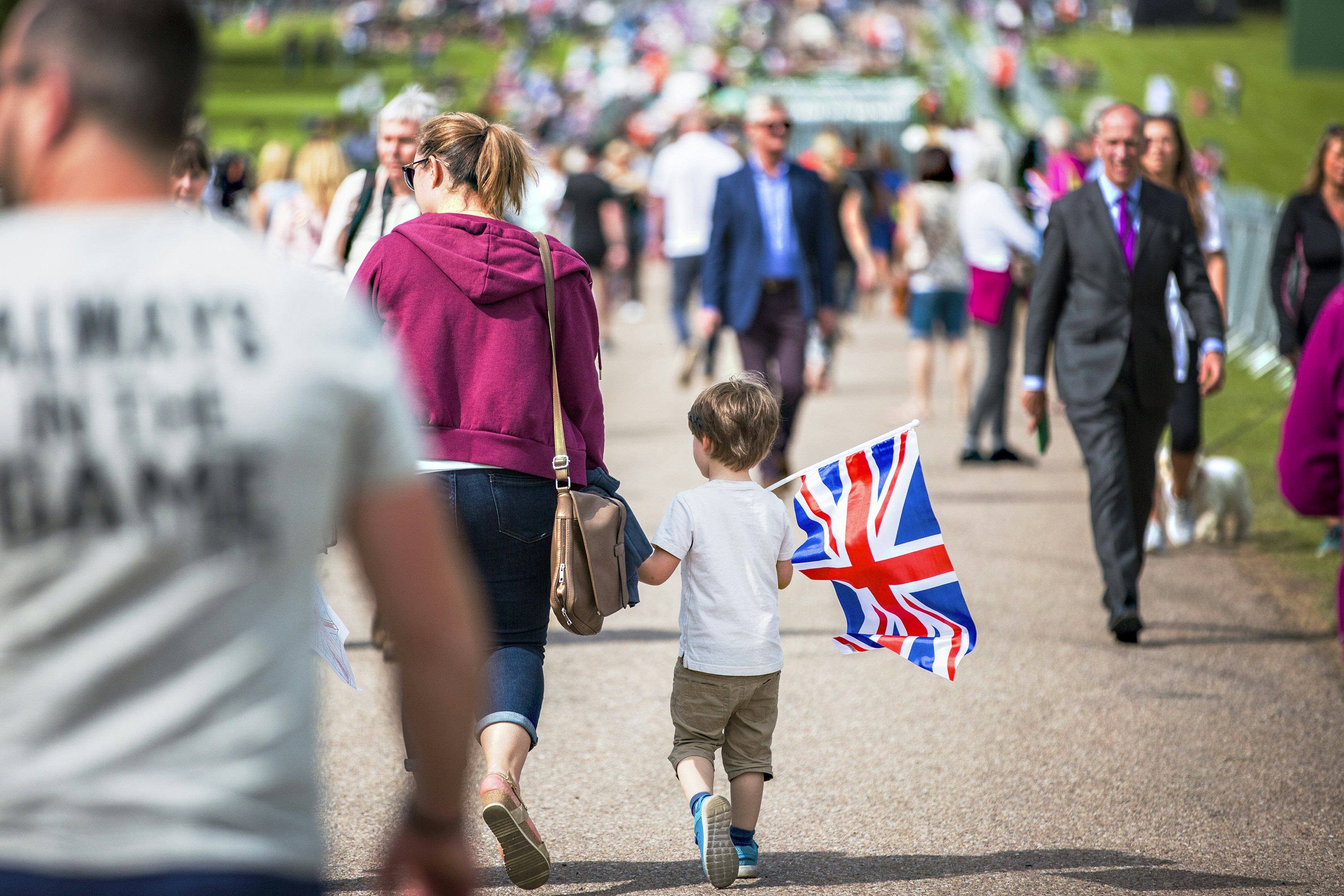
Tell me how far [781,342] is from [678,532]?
531 centimetres

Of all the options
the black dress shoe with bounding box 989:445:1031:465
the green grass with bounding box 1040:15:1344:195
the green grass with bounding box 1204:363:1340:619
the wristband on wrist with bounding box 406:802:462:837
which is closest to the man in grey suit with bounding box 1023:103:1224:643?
the green grass with bounding box 1204:363:1340:619

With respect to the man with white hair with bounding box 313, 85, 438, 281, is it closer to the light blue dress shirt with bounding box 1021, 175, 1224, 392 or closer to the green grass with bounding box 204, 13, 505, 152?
the light blue dress shirt with bounding box 1021, 175, 1224, 392

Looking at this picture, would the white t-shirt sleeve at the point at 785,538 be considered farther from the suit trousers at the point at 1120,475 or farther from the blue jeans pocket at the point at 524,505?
the suit trousers at the point at 1120,475

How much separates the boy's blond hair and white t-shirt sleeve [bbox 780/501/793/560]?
0.49ft

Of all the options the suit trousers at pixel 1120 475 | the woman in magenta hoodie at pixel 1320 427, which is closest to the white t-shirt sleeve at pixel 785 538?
the woman in magenta hoodie at pixel 1320 427

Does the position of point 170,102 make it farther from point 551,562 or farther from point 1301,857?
point 1301,857

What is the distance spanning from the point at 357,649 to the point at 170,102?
16.5 ft

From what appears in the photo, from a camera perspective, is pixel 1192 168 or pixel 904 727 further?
pixel 1192 168

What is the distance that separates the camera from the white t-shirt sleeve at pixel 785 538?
404 cm

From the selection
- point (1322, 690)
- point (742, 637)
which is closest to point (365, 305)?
point (742, 637)

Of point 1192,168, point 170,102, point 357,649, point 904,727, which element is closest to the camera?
point 170,102

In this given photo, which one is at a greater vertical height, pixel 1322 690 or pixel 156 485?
pixel 156 485

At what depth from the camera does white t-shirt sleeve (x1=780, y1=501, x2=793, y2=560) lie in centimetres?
404

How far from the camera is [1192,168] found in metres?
7.80
